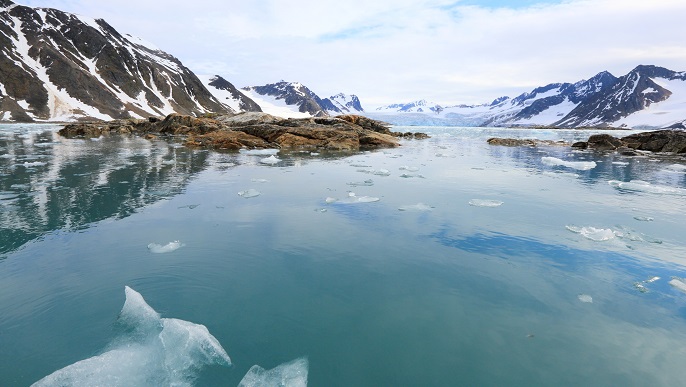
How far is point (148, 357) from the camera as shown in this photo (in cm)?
398

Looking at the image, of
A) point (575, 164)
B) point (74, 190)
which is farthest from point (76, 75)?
point (575, 164)

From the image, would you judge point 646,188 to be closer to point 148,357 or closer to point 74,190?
point 148,357

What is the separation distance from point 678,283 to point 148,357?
7.75 m

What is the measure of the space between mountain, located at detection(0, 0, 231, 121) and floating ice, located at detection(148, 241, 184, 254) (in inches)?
4903

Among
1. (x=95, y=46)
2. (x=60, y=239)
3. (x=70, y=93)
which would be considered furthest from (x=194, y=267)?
(x=95, y=46)

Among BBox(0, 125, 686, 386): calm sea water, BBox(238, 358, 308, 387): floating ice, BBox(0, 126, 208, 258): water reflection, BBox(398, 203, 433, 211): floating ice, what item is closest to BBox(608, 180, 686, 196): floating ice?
BBox(0, 125, 686, 386): calm sea water

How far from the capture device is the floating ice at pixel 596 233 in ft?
25.2

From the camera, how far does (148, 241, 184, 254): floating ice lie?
682 centimetres

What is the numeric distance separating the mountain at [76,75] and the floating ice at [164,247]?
409 feet

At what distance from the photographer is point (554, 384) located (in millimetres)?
3602

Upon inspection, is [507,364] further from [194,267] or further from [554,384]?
[194,267]

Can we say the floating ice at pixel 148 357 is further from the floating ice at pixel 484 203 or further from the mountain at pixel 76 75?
the mountain at pixel 76 75

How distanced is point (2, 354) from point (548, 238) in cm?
917

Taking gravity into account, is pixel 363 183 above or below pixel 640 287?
above
